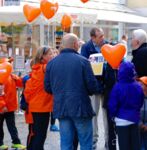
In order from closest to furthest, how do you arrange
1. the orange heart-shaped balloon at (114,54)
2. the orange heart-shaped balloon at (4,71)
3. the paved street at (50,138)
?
the orange heart-shaped balloon at (114,54) < the orange heart-shaped balloon at (4,71) < the paved street at (50,138)

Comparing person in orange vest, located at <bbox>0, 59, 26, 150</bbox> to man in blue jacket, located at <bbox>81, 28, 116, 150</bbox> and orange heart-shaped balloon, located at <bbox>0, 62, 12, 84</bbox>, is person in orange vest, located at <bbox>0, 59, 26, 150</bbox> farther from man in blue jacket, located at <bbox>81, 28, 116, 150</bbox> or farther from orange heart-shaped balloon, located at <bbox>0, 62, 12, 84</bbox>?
man in blue jacket, located at <bbox>81, 28, 116, 150</bbox>

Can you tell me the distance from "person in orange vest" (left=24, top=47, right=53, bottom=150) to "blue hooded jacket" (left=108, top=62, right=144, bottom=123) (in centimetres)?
119

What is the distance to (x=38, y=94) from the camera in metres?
7.07

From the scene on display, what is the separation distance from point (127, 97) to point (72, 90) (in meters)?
0.70

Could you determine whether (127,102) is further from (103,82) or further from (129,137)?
(103,82)

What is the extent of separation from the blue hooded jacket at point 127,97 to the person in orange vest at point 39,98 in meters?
1.19

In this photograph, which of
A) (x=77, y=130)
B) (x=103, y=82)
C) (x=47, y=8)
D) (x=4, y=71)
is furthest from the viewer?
(x=47, y=8)

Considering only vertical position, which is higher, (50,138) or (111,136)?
(111,136)

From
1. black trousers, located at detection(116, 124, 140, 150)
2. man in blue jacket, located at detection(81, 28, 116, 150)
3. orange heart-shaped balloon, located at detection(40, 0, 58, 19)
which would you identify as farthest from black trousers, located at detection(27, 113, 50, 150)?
orange heart-shaped balloon, located at detection(40, 0, 58, 19)

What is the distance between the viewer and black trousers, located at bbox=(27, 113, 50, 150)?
7.07 m

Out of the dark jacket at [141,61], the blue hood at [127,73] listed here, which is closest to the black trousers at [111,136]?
the dark jacket at [141,61]

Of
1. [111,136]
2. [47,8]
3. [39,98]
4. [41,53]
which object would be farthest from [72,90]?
[47,8]

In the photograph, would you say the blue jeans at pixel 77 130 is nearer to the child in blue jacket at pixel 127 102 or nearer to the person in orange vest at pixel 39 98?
the child in blue jacket at pixel 127 102

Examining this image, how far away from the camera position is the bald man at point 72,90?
20.8 ft
